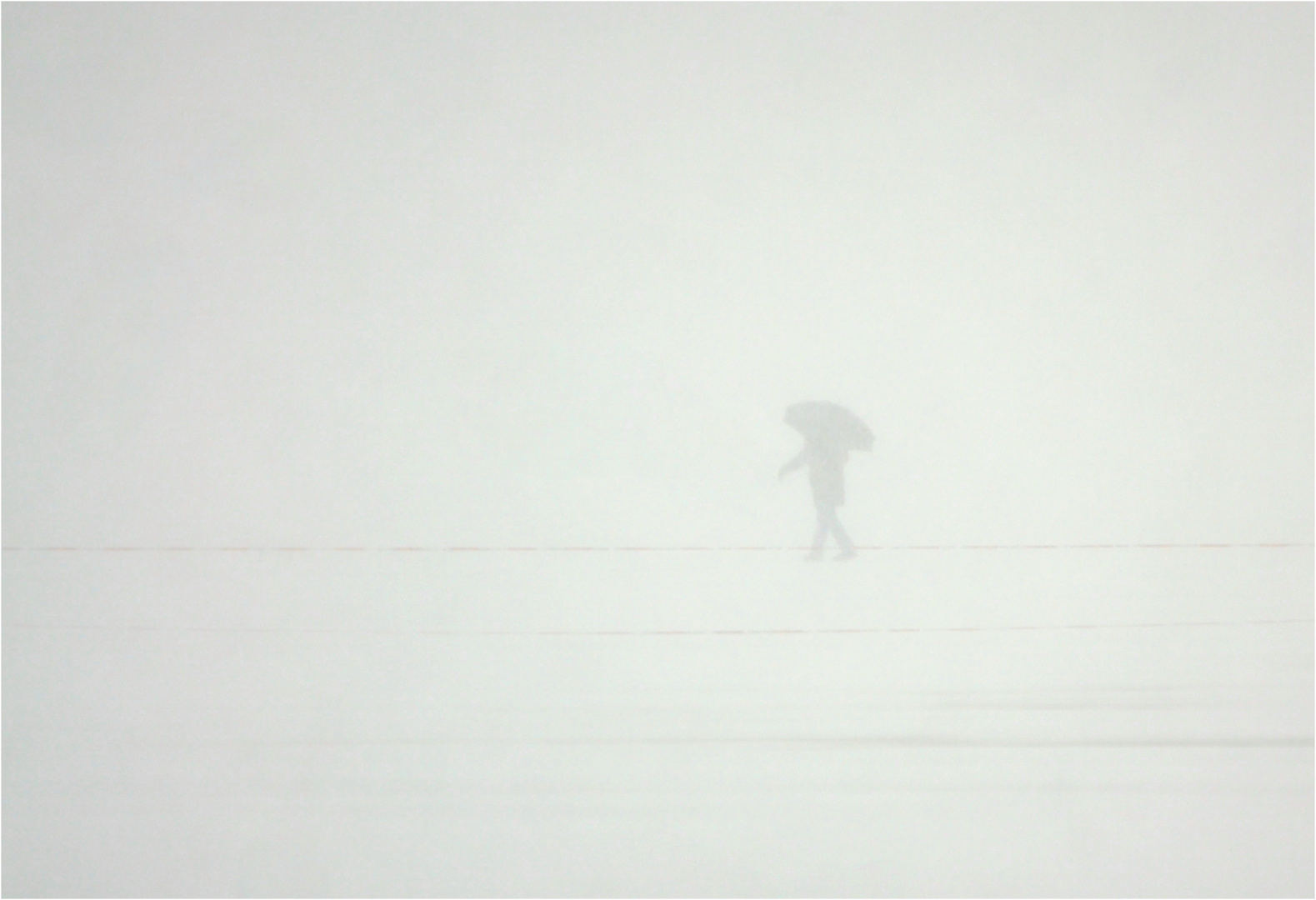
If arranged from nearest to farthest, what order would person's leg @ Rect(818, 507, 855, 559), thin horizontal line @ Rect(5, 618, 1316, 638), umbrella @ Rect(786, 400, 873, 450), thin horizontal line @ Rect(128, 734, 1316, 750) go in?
1. thin horizontal line @ Rect(128, 734, 1316, 750)
2. thin horizontal line @ Rect(5, 618, 1316, 638)
3. umbrella @ Rect(786, 400, 873, 450)
4. person's leg @ Rect(818, 507, 855, 559)

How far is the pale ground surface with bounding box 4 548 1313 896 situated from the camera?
1438 mm

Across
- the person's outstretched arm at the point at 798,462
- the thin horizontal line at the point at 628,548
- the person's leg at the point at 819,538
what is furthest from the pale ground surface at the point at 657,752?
the thin horizontal line at the point at 628,548

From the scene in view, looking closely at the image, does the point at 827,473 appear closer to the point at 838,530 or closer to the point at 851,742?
the point at 838,530

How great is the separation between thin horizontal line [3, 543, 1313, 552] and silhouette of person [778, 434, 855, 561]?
0.28 m

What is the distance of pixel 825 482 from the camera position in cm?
592

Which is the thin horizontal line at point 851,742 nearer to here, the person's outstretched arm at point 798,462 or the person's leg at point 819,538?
the person's outstretched arm at point 798,462

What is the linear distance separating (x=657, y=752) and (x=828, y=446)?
3.97m

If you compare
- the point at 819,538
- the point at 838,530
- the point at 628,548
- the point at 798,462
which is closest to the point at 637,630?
the point at 798,462

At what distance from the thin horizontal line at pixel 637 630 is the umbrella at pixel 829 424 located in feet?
8.05

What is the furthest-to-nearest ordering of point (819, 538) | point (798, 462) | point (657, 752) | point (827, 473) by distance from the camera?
point (819, 538)
point (827, 473)
point (798, 462)
point (657, 752)

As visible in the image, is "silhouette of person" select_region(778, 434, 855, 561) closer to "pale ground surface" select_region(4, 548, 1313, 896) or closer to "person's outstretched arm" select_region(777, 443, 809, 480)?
"person's outstretched arm" select_region(777, 443, 809, 480)

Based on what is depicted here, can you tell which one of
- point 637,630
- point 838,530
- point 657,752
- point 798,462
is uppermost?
point 798,462

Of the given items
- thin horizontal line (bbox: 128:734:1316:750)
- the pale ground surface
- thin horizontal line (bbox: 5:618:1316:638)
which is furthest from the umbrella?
thin horizontal line (bbox: 128:734:1316:750)

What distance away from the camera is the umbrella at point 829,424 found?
5.71 meters
